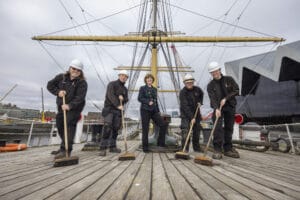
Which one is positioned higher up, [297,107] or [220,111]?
[297,107]

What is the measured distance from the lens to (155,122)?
4332 millimetres

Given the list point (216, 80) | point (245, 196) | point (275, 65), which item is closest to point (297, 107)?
point (275, 65)

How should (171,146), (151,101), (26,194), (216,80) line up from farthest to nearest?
1. (171,146)
2. (151,101)
3. (216,80)
4. (26,194)

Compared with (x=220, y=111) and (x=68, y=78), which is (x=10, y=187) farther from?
(x=220, y=111)

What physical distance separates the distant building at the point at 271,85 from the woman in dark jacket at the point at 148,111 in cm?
1944

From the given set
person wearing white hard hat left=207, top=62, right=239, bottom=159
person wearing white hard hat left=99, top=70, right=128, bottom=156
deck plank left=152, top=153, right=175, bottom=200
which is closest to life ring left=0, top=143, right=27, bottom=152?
person wearing white hard hat left=99, top=70, right=128, bottom=156

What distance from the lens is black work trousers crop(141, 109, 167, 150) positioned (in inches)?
162

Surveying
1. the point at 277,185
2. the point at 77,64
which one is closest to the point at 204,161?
the point at 277,185

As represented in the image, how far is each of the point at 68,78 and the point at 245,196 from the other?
10.3ft

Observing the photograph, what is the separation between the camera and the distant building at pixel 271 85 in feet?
64.2

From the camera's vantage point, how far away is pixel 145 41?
14086 millimetres

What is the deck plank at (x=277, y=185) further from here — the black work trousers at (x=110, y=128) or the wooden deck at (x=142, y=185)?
the black work trousers at (x=110, y=128)

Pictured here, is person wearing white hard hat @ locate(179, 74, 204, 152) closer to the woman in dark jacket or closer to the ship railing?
the woman in dark jacket

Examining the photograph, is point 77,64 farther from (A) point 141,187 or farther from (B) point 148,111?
(A) point 141,187
